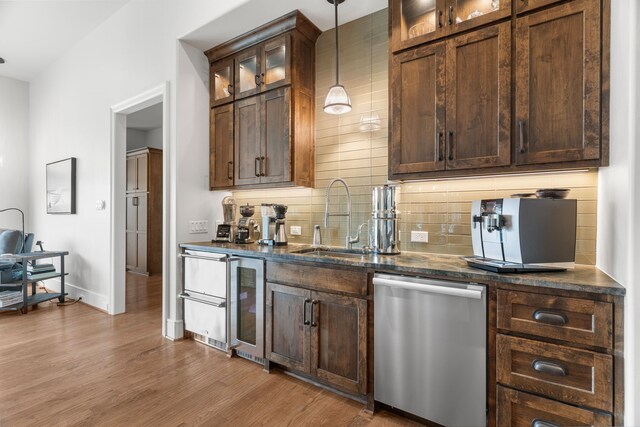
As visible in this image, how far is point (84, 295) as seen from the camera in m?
4.26

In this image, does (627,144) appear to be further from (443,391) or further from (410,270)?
(443,391)

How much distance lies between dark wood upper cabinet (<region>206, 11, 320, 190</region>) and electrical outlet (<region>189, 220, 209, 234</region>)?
47cm

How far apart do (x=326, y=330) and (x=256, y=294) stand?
649 mm

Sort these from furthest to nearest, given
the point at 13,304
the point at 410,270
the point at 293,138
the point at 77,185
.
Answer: the point at 77,185
the point at 13,304
the point at 293,138
the point at 410,270

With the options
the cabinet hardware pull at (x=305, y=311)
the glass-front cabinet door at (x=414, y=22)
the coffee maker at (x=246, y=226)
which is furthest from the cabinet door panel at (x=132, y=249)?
the glass-front cabinet door at (x=414, y=22)

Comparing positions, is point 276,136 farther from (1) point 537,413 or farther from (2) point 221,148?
(1) point 537,413

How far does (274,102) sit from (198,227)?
1.42 metres

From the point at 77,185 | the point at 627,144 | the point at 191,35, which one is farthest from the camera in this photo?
the point at 77,185

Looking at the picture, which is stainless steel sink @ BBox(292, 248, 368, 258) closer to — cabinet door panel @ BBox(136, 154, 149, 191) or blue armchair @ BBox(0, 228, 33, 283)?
blue armchair @ BBox(0, 228, 33, 283)

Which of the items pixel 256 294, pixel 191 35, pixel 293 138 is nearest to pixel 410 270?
pixel 256 294

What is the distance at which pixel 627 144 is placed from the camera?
4.32 feet

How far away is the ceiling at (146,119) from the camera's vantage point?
18.6ft

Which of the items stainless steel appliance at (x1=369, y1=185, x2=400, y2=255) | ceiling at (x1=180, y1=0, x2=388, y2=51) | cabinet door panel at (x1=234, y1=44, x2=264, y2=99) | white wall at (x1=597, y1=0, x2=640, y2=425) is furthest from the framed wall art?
white wall at (x1=597, y1=0, x2=640, y2=425)

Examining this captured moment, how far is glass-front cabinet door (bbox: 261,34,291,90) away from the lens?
9.02ft
